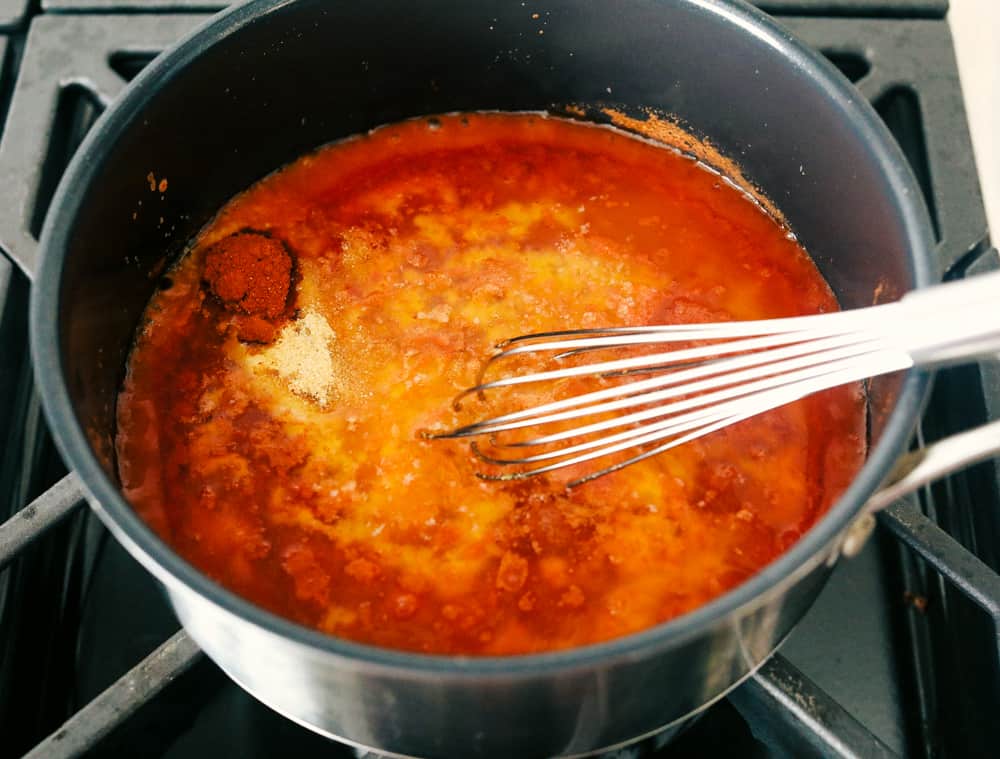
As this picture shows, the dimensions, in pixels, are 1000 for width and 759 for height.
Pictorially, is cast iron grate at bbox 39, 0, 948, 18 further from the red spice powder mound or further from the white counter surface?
the red spice powder mound

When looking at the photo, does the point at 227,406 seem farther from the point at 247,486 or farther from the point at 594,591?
the point at 594,591

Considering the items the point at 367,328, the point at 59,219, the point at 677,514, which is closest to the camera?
the point at 59,219

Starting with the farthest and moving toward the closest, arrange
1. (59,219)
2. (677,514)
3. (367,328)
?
(367,328)
(677,514)
(59,219)

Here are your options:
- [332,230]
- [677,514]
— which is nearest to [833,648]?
[677,514]

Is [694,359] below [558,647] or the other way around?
the other way around

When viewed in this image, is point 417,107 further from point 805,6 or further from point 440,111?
point 805,6

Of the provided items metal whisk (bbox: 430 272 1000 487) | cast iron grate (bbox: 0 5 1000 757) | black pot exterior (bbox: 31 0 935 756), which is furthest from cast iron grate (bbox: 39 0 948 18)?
metal whisk (bbox: 430 272 1000 487)

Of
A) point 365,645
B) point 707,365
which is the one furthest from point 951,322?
point 365,645
